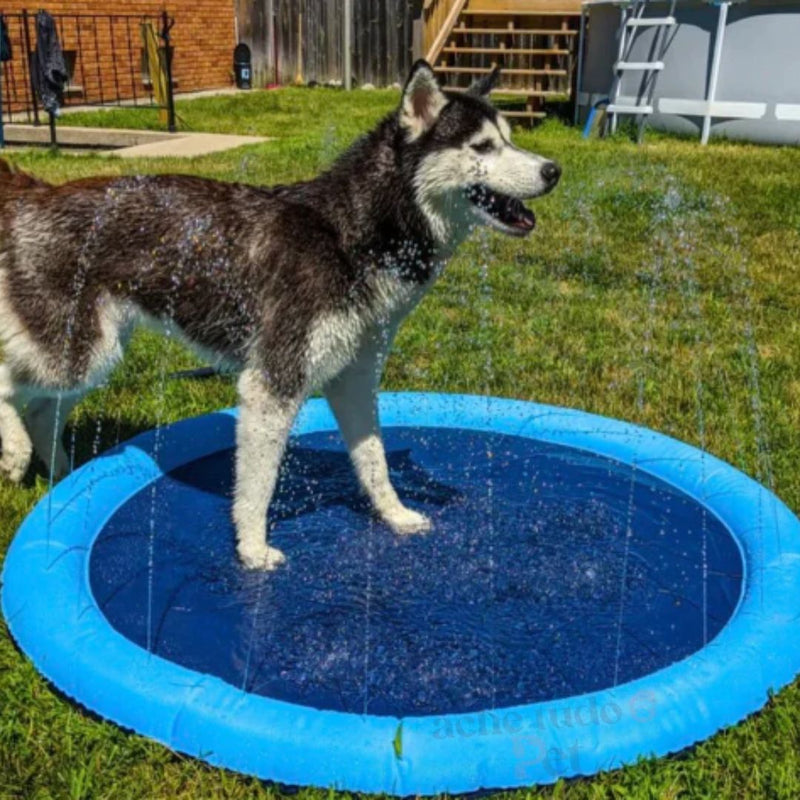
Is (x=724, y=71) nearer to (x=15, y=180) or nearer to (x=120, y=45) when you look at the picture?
(x=15, y=180)

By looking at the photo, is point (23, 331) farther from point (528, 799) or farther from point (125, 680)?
point (528, 799)

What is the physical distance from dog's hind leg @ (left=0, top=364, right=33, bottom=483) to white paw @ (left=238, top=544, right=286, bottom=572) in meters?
1.19

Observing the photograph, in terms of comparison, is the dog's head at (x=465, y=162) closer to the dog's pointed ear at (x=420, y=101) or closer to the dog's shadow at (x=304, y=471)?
the dog's pointed ear at (x=420, y=101)

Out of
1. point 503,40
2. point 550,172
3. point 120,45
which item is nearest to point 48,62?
point 120,45

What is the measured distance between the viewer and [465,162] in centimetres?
349

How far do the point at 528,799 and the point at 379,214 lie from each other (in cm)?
199

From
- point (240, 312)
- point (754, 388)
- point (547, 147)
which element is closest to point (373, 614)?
point (240, 312)

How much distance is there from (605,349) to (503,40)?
12.0m

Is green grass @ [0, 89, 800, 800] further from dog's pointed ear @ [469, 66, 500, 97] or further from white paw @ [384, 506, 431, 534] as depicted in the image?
dog's pointed ear @ [469, 66, 500, 97]

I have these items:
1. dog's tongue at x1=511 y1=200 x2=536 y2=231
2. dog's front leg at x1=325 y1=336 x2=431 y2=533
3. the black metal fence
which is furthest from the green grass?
the black metal fence

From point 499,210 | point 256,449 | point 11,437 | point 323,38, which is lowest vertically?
point 323,38

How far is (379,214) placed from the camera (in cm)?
361

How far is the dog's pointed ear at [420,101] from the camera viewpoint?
11.3ft

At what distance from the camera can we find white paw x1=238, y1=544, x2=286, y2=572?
3889mm
